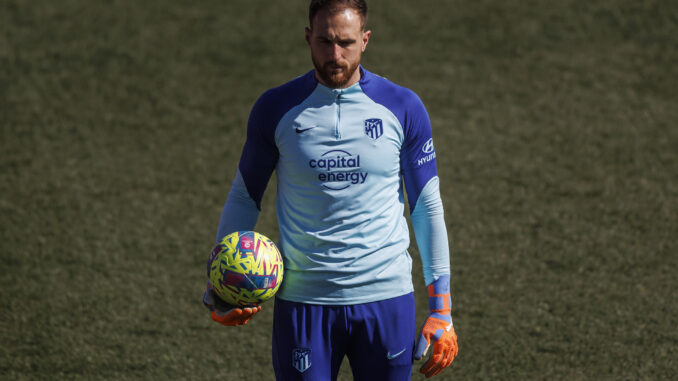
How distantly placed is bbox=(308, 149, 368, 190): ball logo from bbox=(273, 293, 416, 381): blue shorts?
0.62 m

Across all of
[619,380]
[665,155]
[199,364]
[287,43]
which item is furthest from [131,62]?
[619,380]

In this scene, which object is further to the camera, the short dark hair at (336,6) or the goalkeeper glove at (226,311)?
the goalkeeper glove at (226,311)

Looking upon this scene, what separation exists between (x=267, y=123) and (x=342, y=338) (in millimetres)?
1136

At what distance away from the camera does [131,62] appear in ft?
41.0

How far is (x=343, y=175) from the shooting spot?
403cm

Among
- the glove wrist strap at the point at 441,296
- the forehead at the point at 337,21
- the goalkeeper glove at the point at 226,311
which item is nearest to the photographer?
the forehead at the point at 337,21

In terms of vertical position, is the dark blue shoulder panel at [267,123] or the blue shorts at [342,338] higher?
the dark blue shoulder panel at [267,123]

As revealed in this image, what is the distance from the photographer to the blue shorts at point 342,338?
13.5 ft

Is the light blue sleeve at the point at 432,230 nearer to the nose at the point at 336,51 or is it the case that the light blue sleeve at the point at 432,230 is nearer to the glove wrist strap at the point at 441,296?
the glove wrist strap at the point at 441,296

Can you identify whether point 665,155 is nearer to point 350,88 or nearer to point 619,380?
point 619,380

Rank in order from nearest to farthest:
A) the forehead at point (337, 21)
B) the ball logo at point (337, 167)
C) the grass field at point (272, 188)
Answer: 1. the forehead at point (337, 21)
2. the ball logo at point (337, 167)
3. the grass field at point (272, 188)

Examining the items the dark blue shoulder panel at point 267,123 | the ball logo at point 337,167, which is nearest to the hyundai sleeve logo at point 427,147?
the ball logo at point 337,167

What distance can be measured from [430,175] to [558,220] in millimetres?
5090

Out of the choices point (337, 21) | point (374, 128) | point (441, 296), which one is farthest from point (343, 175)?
point (441, 296)
